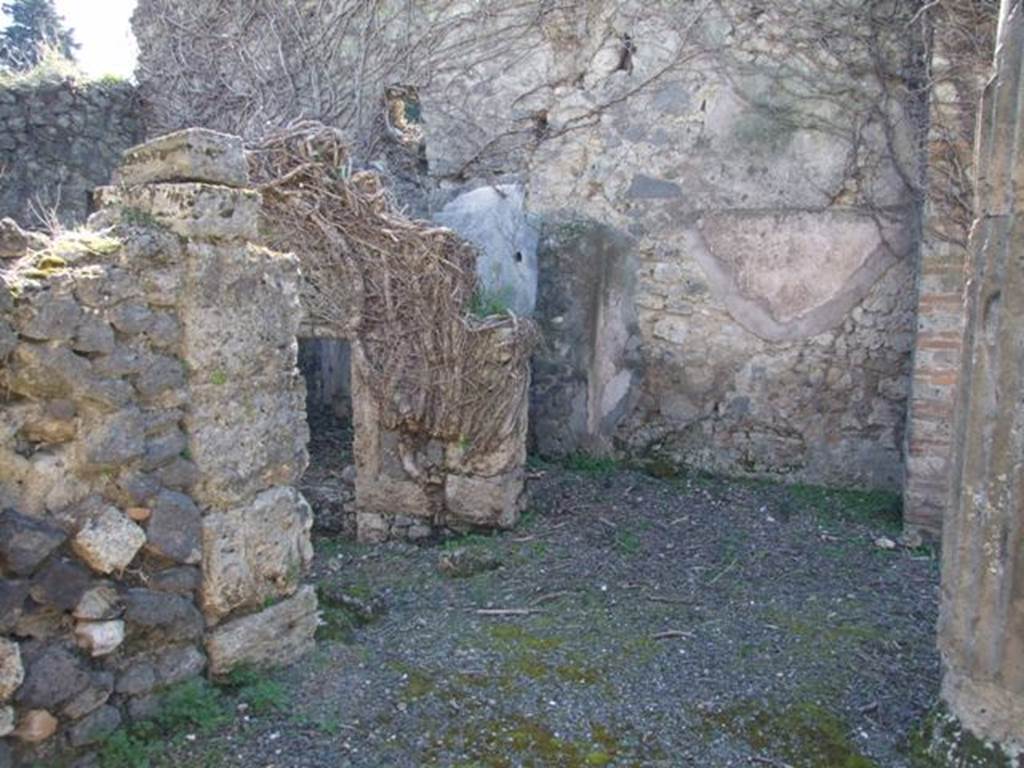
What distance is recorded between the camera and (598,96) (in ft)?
20.9

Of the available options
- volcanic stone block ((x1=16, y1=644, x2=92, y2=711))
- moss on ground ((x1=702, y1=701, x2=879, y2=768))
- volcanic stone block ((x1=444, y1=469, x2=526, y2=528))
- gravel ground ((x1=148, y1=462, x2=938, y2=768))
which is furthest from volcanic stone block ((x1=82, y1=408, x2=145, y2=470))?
volcanic stone block ((x1=444, y1=469, x2=526, y2=528))

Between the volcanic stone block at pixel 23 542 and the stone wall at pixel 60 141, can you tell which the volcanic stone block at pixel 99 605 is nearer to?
the volcanic stone block at pixel 23 542

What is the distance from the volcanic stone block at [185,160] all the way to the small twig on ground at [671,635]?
8.41ft

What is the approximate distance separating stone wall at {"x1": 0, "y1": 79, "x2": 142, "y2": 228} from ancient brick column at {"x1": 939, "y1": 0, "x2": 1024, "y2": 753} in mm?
6455

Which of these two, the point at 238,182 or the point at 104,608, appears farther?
the point at 238,182

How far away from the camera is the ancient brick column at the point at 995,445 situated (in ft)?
8.23

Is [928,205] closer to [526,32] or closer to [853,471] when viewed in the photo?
[853,471]

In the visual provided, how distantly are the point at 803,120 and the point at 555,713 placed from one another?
438 centimetres

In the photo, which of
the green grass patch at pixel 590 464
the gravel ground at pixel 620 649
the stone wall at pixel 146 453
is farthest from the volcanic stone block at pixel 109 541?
the green grass patch at pixel 590 464

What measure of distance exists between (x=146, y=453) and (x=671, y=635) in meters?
2.32

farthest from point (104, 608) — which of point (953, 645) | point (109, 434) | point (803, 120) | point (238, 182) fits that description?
point (803, 120)

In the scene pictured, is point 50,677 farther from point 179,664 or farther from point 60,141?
point 60,141

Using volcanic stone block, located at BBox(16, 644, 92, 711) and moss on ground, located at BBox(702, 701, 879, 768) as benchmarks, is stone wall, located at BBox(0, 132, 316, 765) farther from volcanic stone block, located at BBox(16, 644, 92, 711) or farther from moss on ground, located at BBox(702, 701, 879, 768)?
moss on ground, located at BBox(702, 701, 879, 768)

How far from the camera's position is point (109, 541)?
279 centimetres
